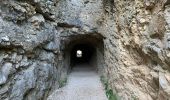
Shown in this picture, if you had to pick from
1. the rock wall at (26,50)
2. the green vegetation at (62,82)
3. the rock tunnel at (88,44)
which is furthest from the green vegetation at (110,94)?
the rock wall at (26,50)

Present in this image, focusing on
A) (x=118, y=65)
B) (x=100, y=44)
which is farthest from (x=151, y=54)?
(x=100, y=44)

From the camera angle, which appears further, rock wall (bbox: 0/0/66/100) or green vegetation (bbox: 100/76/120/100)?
green vegetation (bbox: 100/76/120/100)

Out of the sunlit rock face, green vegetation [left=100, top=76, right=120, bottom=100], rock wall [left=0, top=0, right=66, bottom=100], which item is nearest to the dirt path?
green vegetation [left=100, top=76, right=120, bottom=100]

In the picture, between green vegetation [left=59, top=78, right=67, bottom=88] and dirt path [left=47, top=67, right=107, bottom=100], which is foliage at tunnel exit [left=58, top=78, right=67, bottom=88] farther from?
dirt path [left=47, top=67, right=107, bottom=100]

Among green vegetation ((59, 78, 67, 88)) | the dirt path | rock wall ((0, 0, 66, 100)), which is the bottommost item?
the dirt path

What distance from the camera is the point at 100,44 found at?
10.5 meters

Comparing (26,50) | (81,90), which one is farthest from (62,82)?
(26,50)

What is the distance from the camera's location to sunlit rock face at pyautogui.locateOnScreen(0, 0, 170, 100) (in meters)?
4.50

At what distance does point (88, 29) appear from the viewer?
8.99 meters

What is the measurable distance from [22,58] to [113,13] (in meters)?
3.90

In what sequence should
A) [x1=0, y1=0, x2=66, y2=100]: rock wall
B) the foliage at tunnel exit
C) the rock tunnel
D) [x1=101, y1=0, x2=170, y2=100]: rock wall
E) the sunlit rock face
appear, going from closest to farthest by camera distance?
[x1=101, y1=0, x2=170, y2=100]: rock wall < the sunlit rock face < [x1=0, y1=0, x2=66, y2=100]: rock wall < the foliage at tunnel exit < the rock tunnel

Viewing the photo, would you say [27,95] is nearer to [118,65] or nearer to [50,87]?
[50,87]

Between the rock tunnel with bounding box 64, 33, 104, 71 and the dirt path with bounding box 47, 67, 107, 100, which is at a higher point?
the rock tunnel with bounding box 64, 33, 104, 71

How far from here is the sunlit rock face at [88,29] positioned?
450 cm
